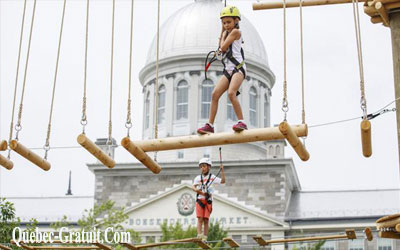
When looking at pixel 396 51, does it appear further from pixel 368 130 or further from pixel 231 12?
A: pixel 231 12

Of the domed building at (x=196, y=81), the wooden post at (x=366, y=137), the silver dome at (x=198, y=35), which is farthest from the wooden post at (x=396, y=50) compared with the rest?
the silver dome at (x=198, y=35)

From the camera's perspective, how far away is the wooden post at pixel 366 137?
46.2 ft

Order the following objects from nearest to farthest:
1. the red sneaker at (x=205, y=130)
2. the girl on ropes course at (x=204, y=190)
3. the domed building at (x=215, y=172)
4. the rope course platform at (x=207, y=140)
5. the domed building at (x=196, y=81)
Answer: the rope course platform at (x=207, y=140) < the red sneaker at (x=205, y=130) < the girl on ropes course at (x=204, y=190) < the domed building at (x=215, y=172) < the domed building at (x=196, y=81)

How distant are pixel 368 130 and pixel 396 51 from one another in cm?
154

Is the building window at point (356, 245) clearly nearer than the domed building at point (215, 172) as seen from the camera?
Yes

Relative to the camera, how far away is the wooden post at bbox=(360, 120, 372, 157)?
14070mm

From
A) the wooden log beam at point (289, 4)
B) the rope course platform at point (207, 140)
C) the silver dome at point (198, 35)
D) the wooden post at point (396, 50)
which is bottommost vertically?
the rope course platform at point (207, 140)

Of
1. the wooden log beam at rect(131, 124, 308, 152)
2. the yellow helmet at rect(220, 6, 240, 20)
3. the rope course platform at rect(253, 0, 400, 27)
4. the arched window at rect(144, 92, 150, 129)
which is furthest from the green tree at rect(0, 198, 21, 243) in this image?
the arched window at rect(144, 92, 150, 129)

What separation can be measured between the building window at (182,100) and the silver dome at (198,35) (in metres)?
2.06

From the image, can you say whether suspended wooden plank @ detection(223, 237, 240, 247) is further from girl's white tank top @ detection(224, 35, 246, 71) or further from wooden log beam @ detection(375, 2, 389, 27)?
wooden log beam @ detection(375, 2, 389, 27)

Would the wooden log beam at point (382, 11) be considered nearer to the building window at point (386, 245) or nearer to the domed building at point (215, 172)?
the domed building at point (215, 172)

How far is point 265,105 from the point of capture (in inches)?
2704

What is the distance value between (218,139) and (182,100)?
51.8 m

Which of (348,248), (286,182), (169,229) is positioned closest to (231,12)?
(169,229)
